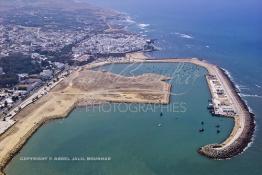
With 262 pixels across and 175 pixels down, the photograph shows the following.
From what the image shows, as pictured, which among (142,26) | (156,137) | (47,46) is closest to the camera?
(156,137)

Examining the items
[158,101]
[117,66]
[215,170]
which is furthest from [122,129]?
[117,66]

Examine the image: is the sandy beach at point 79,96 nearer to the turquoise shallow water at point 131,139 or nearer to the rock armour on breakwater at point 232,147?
the turquoise shallow water at point 131,139

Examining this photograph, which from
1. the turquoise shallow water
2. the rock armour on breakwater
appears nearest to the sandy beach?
the turquoise shallow water

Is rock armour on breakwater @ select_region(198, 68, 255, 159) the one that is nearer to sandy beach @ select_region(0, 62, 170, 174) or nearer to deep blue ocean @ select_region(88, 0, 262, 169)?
deep blue ocean @ select_region(88, 0, 262, 169)

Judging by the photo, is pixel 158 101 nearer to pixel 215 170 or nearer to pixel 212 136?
pixel 212 136

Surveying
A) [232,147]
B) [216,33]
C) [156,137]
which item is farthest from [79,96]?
[216,33]

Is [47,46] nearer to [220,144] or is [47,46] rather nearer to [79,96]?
[79,96]

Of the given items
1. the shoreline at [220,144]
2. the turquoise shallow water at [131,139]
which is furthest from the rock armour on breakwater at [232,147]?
the turquoise shallow water at [131,139]
